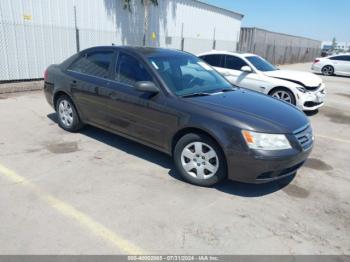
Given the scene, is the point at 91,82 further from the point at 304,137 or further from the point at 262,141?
the point at 304,137

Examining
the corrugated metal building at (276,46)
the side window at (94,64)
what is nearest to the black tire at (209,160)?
the side window at (94,64)

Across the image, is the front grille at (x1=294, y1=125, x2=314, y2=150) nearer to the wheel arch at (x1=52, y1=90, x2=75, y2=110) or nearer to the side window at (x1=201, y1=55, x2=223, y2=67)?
the wheel arch at (x1=52, y1=90, x2=75, y2=110)

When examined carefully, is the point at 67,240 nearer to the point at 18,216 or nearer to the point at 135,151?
the point at 18,216

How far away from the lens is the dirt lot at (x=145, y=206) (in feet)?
9.50

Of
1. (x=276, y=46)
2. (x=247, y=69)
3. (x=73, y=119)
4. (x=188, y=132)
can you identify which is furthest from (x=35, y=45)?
(x=276, y=46)

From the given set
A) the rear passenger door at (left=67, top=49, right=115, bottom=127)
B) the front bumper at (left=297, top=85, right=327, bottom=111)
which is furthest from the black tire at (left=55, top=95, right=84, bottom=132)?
the front bumper at (left=297, top=85, right=327, bottom=111)

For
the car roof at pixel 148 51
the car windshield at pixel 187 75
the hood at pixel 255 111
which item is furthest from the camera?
the car roof at pixel 148 51

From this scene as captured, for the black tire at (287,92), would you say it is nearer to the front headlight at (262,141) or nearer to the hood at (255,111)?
the hood at (255,111)

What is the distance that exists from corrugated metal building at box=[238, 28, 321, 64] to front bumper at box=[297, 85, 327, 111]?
18.8 meters

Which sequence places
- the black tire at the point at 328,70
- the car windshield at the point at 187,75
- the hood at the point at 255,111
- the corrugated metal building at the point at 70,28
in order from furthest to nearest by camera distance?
the black tire at the point at 328,70 → the corrugated metal building at the point at 70,28 → the car windshield at the point at 187,75 → the hood at the point at 255,111

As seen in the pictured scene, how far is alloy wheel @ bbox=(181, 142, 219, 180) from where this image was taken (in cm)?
379

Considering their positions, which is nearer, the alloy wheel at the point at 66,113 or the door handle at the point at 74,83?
the door handle at the point at 74,83

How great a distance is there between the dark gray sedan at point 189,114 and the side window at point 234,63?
147 inches

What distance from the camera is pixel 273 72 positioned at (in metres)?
8.53
